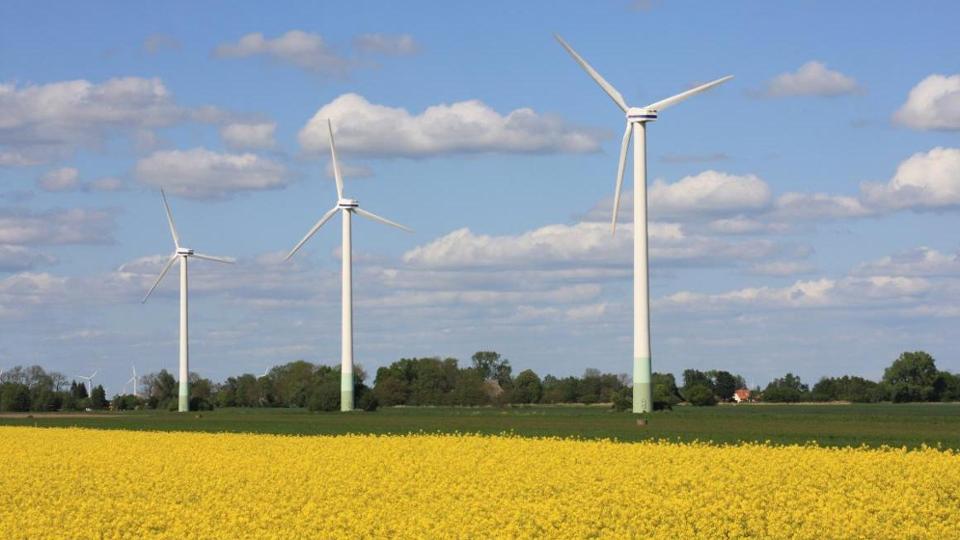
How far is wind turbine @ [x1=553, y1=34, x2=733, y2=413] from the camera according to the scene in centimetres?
8069

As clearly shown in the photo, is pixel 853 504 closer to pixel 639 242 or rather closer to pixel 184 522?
pixel 184 522

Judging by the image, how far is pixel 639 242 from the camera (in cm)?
8194

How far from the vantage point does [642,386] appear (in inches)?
3268

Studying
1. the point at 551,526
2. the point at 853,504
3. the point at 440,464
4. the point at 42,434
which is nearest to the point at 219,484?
the point at 440,464

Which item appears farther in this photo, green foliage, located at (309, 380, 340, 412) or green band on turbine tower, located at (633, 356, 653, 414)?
green foliage, located at (309, 380, 340, 412)

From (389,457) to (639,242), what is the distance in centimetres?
3951

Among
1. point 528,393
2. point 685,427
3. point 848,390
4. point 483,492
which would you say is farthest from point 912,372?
point 483,492

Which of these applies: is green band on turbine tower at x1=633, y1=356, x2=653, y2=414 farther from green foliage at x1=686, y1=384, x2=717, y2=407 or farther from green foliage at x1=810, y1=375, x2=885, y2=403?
green foliage at x1=810, y1=375, x2=885, y2=403

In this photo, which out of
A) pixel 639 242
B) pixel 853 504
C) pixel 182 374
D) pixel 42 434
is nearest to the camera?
pixel 853 504

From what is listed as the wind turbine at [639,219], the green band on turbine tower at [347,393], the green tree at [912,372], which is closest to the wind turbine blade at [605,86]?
the wind turbine at [639,219]

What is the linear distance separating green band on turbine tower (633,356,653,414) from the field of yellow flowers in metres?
31.2

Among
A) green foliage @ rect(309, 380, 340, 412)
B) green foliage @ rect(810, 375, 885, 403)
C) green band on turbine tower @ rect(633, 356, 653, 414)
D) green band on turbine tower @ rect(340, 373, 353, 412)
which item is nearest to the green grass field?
green band on turbine tower @ rect(633, 356, 653, 414)

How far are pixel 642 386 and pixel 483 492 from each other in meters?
50.4

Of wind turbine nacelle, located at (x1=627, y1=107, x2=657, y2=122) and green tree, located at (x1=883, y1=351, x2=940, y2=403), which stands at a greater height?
wind turbine nacelle, located at (x1=627, y1=107, x2=657, y2=122)
